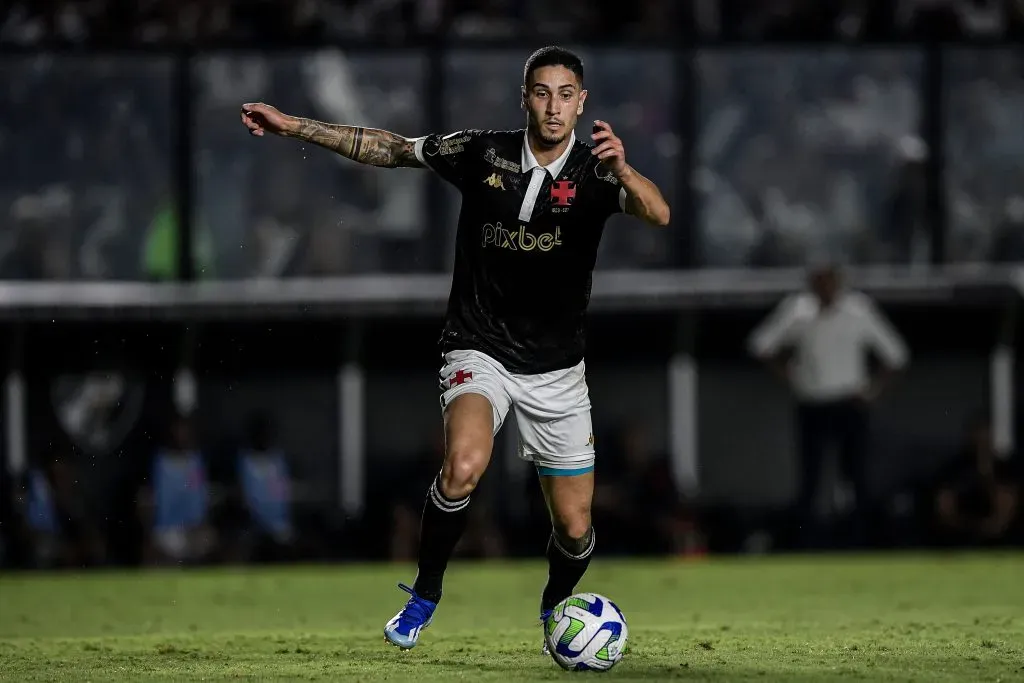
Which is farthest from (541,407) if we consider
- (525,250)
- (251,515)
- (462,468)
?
(251,515)

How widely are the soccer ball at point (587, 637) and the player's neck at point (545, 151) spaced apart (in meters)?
1.94

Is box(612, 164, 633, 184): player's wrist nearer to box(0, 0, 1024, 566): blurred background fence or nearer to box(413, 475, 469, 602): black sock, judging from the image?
box(413, 475, 469, 602): black sock

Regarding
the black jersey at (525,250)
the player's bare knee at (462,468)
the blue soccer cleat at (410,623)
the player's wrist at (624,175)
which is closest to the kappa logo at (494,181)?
the black jersey at (525,250)

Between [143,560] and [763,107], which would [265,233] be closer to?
[143,560]

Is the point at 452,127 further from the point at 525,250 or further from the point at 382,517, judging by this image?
the point at 525,250

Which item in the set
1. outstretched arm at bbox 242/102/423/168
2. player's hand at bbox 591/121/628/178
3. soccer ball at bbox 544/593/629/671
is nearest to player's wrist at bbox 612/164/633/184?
player's hand at bbox 591/121/628/178

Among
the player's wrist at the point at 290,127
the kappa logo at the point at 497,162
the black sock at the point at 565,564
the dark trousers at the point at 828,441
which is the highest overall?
the player's wrist at the point at 290,127

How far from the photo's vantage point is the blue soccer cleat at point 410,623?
816cm

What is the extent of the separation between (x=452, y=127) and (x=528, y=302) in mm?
9603

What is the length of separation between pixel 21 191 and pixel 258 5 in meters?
2.85

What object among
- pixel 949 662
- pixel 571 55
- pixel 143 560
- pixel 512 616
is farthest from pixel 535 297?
pixel 143 560

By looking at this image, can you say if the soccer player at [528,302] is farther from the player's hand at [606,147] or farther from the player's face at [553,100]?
the player's hand at [606,147]

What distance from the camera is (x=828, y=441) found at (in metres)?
16.7

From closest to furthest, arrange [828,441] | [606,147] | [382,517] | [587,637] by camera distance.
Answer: [606,147], [587,637], [828,441], [382,517]
